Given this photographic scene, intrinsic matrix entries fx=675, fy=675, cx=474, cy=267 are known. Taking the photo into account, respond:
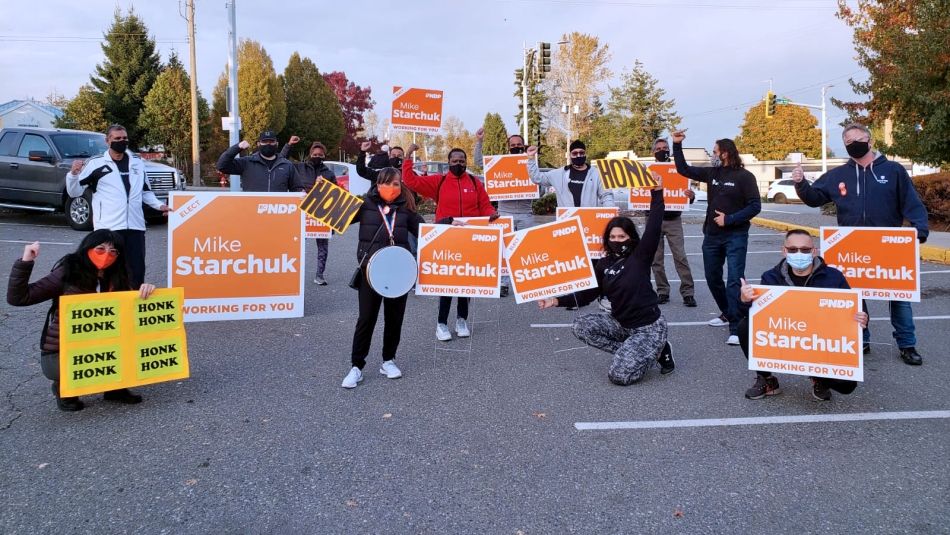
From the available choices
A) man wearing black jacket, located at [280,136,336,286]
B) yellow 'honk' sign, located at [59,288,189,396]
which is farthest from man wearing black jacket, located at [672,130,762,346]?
man wearing black jacket, located at [280,136,336,286]

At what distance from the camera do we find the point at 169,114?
35688 mm

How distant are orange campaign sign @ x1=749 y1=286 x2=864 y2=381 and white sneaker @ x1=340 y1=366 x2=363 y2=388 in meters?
3.11

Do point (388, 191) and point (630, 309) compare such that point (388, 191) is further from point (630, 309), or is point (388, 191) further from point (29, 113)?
point (29, 113)

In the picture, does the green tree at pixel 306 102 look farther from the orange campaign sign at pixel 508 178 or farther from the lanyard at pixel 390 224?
the lanyard at pixel 390 224

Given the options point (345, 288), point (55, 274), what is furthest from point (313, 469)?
point (345, 288)

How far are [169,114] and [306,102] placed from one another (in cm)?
1540

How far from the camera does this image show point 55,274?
4.93 metres

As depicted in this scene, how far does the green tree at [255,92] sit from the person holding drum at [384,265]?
39.9 meters

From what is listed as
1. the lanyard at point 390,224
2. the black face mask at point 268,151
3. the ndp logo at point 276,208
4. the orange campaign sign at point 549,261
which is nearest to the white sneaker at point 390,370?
the lanyard at point 390,224

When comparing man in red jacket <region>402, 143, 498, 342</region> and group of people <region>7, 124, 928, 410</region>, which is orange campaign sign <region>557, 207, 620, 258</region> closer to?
group of people <region>7, 124, 928, 410</region>

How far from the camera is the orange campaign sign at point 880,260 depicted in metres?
6.12

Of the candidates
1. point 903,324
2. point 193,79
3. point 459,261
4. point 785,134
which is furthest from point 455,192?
point 785,134

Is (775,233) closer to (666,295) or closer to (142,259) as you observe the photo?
(666,295)

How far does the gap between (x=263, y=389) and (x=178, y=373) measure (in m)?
0.66
